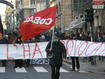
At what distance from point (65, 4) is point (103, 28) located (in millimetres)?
25822

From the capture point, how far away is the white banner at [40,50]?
20.6 meters

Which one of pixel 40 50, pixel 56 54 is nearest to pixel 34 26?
pixel 40 50

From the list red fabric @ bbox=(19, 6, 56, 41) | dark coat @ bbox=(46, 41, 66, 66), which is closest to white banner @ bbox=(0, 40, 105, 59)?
red fabric @ bbox=(19, 6, 56, 41)

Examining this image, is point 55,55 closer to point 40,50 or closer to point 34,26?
point 34,26

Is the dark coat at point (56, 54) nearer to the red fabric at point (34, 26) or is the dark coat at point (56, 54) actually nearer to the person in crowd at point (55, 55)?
the person in crowd at point (55, 55)

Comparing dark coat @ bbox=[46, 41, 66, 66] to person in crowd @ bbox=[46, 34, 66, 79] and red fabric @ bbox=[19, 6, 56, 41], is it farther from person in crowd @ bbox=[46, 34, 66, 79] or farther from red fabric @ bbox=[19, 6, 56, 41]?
red fabric @ bbox=[19, 6, 56, 41]

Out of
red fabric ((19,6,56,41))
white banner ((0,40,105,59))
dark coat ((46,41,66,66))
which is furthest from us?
white banner ((0,40,105,59))

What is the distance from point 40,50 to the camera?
20.8 meters

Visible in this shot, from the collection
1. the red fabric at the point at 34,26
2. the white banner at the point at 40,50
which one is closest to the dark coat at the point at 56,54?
the red fabric at the point at 34,26

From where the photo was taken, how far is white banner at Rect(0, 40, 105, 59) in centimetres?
2059

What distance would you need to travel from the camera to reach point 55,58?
13.5 m

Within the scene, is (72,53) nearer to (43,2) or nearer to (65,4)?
(65,4)

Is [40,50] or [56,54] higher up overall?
[56,54]

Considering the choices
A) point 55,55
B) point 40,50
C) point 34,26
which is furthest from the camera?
point 40,50
